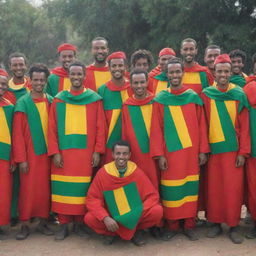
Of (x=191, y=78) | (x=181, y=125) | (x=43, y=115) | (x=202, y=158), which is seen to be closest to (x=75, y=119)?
(x=43, y=115)

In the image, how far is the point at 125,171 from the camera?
5.27 meters

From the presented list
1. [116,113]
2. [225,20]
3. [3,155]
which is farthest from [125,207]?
[225,20]

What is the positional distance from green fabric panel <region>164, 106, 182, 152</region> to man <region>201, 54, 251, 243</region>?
0.43 m

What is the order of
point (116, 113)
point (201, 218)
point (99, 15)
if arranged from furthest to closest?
point (99, 15), point (201, 218), point (116, 113)

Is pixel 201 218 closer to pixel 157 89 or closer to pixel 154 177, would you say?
pixel 154 177

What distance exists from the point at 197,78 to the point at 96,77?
4.79 ft

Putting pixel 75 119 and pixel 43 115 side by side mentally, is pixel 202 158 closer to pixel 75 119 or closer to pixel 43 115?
pixel 75 119

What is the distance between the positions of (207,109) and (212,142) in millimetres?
412

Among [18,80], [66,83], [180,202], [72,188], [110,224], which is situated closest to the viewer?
[110,224]

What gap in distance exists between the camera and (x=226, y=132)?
207 inches

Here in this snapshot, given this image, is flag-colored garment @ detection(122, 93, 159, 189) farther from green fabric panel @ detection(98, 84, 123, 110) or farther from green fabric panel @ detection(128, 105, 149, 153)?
green fabric panel @ detection(98, 84, 123, 110)

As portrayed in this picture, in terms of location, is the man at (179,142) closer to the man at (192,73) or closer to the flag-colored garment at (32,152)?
the man at (192,73)

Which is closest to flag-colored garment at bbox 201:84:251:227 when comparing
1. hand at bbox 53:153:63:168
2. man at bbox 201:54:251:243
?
man at bbox 201:54:251:243

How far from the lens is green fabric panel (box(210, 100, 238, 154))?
5230 millimetres
